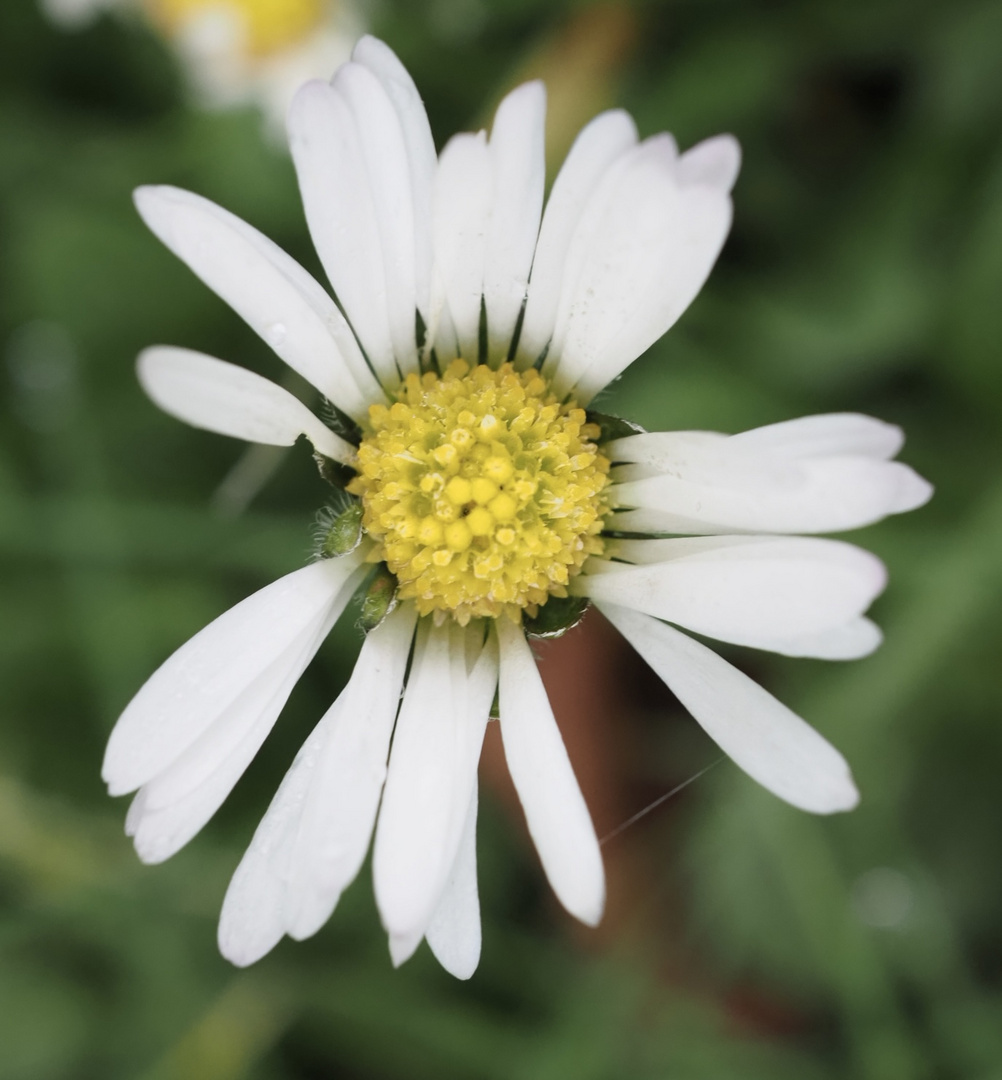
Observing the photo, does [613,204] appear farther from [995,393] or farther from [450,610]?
[995,393]

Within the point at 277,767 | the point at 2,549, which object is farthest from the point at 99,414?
the point at 277,767

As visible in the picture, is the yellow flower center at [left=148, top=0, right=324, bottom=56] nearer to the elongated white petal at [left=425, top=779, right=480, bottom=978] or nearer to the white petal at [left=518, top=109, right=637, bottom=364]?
the white petal at [left=518, top=109, right=637, bottom=364]

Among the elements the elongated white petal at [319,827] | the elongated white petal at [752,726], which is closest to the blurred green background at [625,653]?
the elongated white petal at [319,827]

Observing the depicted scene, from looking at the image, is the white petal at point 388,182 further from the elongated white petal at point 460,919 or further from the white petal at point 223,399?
the elongated white petal at point 460,919

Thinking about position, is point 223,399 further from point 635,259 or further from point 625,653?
point 625,653

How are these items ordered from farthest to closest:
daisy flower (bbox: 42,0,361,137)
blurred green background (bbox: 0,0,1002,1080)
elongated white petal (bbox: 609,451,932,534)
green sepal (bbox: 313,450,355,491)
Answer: daisy flower (bbox: 42,0,361,137) → blurred green background (bbox: 0,0,1002,1080) → green sepal (bbox: 313,450,355,491) → elongated white petal (bbox: 609,451,932,534)

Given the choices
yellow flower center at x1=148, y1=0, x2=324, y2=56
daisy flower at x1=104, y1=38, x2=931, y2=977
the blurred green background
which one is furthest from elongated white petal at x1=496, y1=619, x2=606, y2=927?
yellow flower center at x1=148, y1=0, x2=324, y2=56
